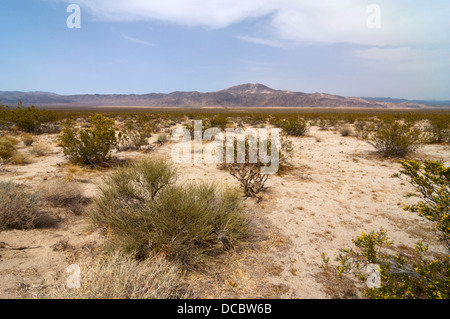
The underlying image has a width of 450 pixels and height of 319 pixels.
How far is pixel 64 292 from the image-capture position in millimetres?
1981

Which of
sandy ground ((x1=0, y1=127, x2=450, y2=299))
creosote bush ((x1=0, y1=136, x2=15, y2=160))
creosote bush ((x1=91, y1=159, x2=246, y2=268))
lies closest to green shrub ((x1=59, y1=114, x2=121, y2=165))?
sandy ground ((x1=0, y1=127, x2=450, y2=299))

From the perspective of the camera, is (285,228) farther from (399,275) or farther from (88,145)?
(88,145)

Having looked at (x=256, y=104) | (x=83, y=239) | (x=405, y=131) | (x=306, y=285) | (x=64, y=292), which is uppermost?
(x=256, y=104)

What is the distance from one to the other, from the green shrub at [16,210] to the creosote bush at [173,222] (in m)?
0.94

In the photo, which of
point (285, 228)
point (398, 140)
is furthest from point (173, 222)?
point (398, 140)

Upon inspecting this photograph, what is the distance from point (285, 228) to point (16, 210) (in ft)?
14.7

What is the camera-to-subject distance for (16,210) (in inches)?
139

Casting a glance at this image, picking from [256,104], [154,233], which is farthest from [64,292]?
[256,104]

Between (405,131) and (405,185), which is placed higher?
(405,131)

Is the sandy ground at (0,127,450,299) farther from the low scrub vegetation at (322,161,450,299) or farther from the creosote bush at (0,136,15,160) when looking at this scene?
the creosote bush at (0,136,15,160)
